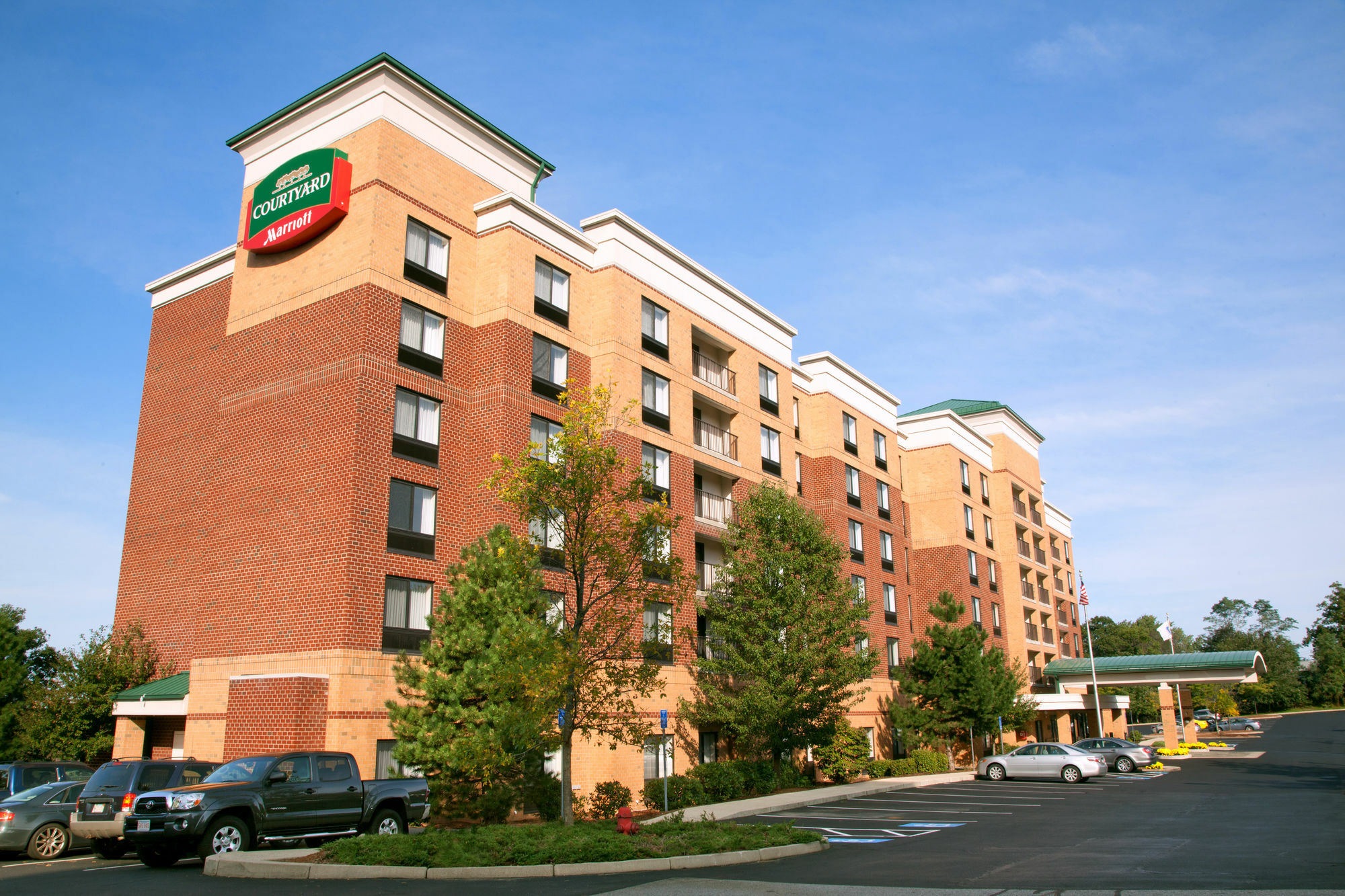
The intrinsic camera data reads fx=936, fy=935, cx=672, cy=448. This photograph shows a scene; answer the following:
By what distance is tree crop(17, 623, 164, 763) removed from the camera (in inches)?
1046

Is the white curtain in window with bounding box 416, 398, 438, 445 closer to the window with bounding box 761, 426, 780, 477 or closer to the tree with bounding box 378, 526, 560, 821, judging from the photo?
the tree with bounding box 378, 526, 560, 821

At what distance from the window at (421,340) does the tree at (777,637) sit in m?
11.8

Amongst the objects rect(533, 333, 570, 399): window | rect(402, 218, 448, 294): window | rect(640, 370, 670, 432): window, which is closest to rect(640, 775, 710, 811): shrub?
rect(640, 370, 670, 432): window

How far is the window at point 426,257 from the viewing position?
26.8m

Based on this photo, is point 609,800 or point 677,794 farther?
point 677,794

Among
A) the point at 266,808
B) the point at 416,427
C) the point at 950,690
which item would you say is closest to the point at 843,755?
the point at 950,690

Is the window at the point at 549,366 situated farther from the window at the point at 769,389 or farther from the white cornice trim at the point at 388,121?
the window at the point at 769,389

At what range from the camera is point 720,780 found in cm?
2836

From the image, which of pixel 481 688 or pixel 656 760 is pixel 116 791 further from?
pixel 656 760

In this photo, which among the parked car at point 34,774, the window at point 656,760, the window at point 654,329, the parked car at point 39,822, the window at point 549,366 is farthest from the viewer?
the window at point 654,329

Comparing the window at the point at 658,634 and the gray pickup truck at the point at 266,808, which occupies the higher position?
the window at the point at 658,634

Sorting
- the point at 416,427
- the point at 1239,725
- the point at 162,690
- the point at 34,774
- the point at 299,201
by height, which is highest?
the point at 299,201

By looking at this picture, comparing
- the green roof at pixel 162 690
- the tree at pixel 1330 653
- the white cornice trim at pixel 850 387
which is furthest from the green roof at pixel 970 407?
the tree at pixel 1330 653

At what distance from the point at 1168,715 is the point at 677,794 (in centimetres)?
4002
